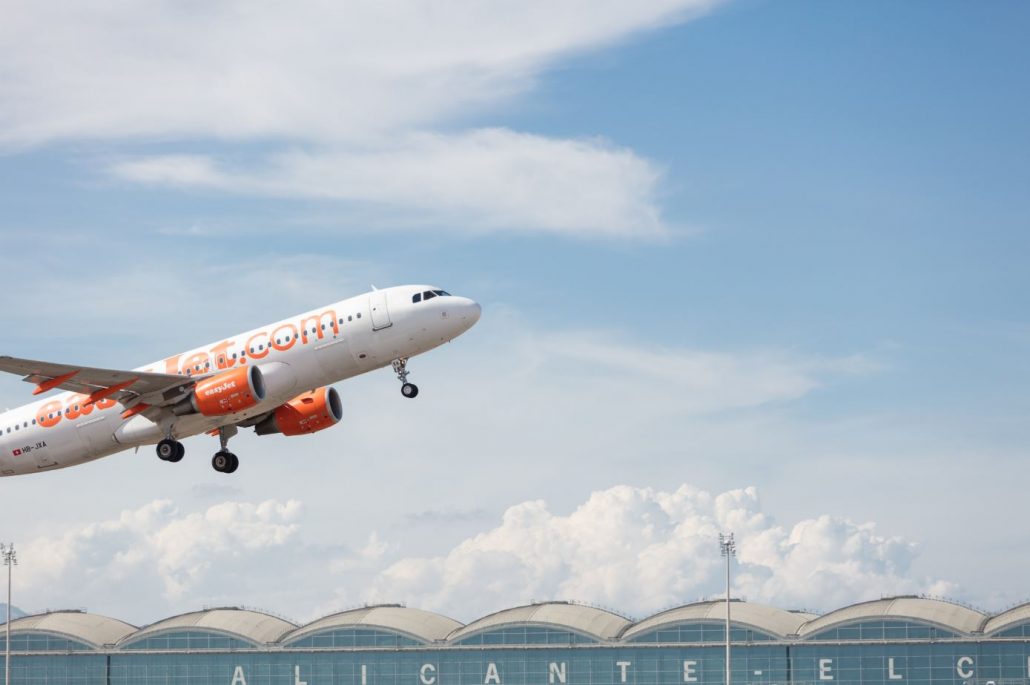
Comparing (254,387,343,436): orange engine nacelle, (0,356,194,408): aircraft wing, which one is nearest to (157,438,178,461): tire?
(0,356,194,408): aircraft wing

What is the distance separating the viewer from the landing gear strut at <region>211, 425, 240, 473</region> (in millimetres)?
87750

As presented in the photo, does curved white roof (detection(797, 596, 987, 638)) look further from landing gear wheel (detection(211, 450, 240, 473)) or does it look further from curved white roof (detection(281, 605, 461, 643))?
landing gear wheel (detection(211, 450, 240, 473))

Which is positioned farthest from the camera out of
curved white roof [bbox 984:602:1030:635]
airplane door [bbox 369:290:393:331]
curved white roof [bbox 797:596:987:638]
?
curved white roof [bbox 797:596:987:638]

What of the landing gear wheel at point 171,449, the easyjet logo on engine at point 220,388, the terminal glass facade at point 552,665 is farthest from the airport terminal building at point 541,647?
the easyjet logo on engine at point 220,388

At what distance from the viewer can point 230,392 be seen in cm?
7900

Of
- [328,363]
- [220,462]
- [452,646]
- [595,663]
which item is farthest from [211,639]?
[328,363]

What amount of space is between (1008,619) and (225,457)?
87329mm

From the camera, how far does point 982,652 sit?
480 ft

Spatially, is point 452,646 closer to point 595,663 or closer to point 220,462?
point 595,663

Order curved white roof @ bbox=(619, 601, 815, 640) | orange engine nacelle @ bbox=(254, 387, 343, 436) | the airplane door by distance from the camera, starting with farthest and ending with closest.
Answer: curved white roof @ bbox=(619, 601, 815, 640)
orange engine nacelle @ bbox=(254, 387, 343, 436)
the airplane door

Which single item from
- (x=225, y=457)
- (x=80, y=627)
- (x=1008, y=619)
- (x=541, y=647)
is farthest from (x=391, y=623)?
(x=225, y=457)

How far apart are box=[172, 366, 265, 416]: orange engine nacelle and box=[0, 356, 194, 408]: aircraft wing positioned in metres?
1.70

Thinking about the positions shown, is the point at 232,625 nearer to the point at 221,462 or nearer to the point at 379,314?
the point at 221,462

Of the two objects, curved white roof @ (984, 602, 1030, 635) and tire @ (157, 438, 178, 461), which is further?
curved white roof @ (984, 602, 1030, 635)
